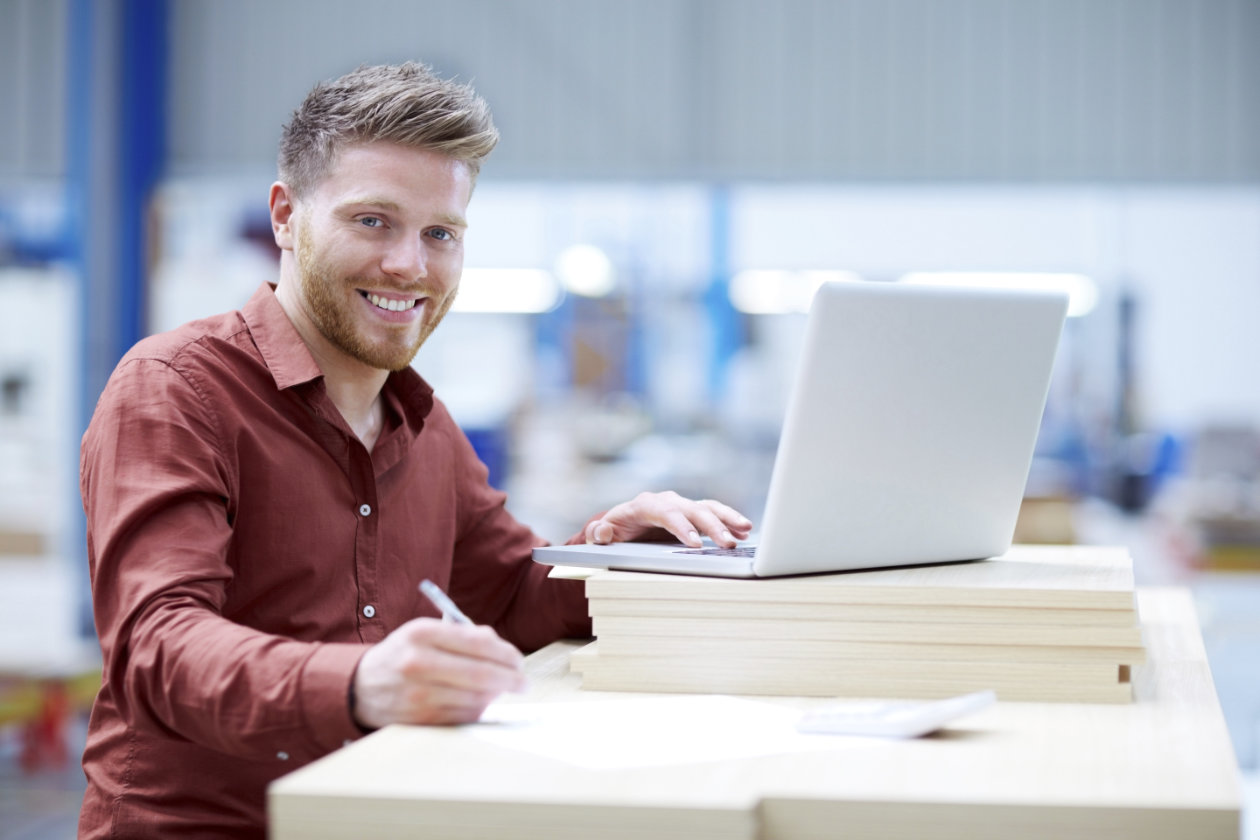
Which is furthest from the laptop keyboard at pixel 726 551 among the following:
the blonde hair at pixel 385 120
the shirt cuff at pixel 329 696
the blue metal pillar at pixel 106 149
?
the blue metal pillar at pixel 106 149

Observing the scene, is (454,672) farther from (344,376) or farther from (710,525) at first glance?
(344,376)

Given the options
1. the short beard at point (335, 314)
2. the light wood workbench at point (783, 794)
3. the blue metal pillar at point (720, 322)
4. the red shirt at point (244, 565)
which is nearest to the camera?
the light wood workbench at point (783, 794)

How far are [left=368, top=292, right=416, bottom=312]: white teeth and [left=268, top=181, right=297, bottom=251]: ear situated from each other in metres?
0.15

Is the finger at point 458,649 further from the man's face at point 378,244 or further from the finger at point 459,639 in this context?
the man's face at point 378,244

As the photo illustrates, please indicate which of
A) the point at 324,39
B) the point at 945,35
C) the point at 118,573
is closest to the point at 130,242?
Answer: the point at 324,39

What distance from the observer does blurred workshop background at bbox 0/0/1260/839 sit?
5.44m

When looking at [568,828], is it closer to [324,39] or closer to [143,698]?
[143,698]

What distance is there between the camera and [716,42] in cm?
563

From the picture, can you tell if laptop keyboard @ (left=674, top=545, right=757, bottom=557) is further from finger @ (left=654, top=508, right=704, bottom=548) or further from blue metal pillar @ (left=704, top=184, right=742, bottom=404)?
blue metal pillar @ (left=704, top=184, right=742, bottom=404)

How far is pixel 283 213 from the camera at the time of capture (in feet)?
5.25

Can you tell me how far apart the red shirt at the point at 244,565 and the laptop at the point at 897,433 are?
0.28 m

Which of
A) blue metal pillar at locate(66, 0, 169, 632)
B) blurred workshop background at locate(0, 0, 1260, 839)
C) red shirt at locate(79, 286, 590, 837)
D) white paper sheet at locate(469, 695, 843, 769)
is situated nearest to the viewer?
white paper sheet at locate(469, 695, 843, 769)

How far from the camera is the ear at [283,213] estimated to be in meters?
1.58

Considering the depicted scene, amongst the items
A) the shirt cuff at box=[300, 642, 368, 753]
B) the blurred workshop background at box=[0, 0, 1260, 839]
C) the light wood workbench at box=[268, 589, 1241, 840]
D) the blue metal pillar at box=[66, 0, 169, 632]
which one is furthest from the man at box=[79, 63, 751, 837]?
the blue metal pillar at box=[66, 0, 169, 632]
